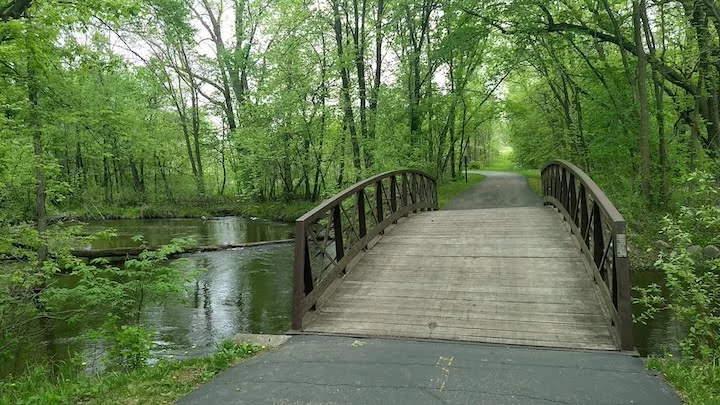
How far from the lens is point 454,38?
1447 cm

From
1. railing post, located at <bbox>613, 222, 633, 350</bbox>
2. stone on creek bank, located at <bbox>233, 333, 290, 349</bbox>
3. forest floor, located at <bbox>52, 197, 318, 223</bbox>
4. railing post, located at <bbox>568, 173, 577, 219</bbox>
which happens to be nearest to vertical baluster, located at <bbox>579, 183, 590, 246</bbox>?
railing post, located at <bbox>568, 173, 577, 219</bbox>

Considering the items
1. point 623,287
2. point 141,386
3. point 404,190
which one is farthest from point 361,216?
point 141,386

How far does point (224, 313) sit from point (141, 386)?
17.5ft

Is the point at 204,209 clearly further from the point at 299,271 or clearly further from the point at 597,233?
the point at 597,233

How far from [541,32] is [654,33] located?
3318 mm

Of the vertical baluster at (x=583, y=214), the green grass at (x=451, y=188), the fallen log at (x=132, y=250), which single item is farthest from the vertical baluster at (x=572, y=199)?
the green grass at (x=451, y=188)

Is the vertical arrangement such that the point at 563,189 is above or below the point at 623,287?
above

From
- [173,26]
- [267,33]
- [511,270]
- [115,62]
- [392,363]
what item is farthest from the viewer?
[267,33]

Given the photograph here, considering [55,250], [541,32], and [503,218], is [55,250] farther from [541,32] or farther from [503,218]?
[541,32]

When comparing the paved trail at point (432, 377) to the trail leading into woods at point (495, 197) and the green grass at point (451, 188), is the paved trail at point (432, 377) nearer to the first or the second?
the trail leading into woods at point (495, 197)

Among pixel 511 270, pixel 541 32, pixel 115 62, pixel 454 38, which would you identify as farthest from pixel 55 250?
pixel 541 32

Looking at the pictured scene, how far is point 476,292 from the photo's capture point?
560 centimetres

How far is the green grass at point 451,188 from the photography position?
19344 millimetres

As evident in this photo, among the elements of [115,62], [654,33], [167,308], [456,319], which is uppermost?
[654,33]
